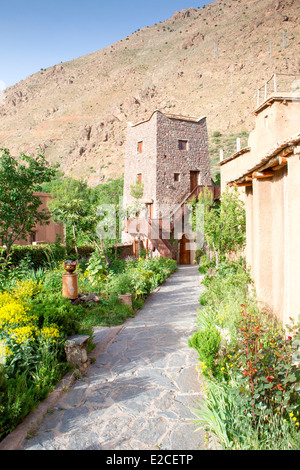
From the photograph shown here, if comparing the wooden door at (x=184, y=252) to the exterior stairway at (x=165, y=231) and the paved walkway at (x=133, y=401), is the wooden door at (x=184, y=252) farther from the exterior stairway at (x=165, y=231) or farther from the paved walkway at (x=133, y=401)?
the paved walkway at (x=133, y=401)

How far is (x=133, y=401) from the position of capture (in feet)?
12.9

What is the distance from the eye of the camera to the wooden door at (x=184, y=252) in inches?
896

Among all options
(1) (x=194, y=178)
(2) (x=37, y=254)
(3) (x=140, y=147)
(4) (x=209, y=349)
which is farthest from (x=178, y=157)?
(4) (x=209, y=349)

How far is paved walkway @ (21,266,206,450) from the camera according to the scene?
3156mm

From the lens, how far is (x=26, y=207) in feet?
26.7

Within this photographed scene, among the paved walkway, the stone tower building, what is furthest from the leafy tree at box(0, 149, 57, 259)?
the stone tower building

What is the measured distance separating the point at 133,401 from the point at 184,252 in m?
19.1

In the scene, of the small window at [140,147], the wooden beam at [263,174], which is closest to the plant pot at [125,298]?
the wooden beam at [263,174]

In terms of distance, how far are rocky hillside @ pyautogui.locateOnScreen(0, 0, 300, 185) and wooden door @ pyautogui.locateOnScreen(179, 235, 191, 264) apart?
22.0 metres

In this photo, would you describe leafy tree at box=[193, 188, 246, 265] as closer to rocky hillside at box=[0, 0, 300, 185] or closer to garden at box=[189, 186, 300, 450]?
garden at box=[189, 186, 300, 450]

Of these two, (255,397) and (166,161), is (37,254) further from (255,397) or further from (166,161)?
(166,161)
